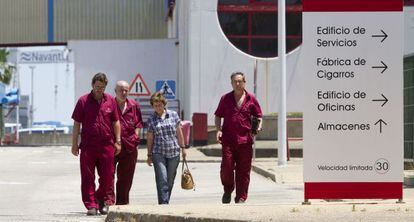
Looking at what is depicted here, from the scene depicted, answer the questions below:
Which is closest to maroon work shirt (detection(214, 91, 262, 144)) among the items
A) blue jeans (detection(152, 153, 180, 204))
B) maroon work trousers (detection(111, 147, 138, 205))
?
blue jeans (detection(152, 153, 180, 204))

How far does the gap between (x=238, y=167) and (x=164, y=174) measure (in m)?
0.97

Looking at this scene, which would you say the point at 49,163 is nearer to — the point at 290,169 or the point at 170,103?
the point at 290,169

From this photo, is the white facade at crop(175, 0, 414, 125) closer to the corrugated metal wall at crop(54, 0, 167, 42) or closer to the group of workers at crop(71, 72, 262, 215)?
the corrugated metal wall at crop(54, 0, 167, 42)

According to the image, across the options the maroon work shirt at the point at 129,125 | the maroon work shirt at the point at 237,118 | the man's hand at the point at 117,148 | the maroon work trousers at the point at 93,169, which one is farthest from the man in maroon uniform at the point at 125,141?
the maroon work shirt at the point at 237,118

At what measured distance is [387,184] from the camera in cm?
1223

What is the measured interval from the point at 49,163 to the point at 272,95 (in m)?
12.1

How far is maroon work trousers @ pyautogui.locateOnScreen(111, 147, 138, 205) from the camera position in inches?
577

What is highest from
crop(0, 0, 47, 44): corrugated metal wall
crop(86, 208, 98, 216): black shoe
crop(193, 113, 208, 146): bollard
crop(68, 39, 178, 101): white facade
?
crop(0, 0, 47, 44): corrugated metal wall

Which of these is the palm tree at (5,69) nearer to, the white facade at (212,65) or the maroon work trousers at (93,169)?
the white facade at (212,65)

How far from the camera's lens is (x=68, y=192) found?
19.3 metres

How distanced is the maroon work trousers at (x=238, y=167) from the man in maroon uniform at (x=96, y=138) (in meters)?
1.40

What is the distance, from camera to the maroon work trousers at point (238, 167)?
14.1 metres

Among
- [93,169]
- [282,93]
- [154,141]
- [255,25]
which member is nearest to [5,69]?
[255,25]

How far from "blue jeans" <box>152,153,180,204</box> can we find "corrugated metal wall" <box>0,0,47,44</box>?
41.8 meters
